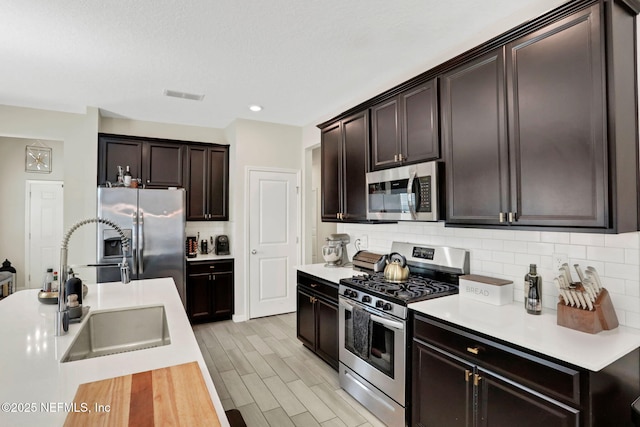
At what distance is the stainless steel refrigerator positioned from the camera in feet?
12.8

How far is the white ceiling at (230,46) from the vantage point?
216 centimetres

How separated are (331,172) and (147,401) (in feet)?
9.49

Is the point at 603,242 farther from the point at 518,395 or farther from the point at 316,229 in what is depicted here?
the point at 316,229

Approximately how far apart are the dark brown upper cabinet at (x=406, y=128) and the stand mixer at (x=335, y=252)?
1071 mm

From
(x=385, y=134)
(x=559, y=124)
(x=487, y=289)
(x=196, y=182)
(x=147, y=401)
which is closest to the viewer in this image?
(x=147, y=401)

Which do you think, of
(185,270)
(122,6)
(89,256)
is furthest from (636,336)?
(89,256)

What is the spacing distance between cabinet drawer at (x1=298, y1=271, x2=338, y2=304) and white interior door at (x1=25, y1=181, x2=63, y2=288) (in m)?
4.75

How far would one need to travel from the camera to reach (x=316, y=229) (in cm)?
667

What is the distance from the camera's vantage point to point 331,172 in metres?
3.67

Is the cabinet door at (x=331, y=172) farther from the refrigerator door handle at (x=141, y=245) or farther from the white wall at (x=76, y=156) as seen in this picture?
the white wall at (x=76, y=156)

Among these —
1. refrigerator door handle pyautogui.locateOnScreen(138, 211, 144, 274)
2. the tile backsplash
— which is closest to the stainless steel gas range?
the tile backsplash

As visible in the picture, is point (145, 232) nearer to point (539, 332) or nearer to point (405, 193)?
point (405, 193)

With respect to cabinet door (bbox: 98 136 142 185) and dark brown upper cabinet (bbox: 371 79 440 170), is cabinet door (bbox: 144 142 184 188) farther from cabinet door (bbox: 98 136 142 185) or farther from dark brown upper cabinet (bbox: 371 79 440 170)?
dark brown upper cabinet (bbox: 371 79 440 170)

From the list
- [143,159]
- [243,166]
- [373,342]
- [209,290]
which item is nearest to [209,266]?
[209,290]
